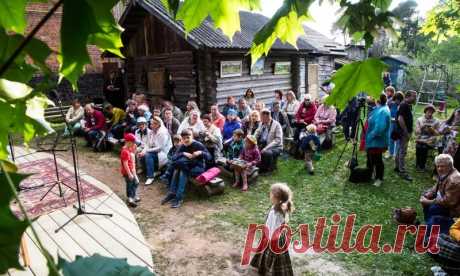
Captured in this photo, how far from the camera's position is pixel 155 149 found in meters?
8.20

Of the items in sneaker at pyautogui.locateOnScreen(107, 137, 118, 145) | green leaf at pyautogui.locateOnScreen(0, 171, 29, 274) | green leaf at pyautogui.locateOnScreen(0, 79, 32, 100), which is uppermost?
green leaf at pyautogui.locateOnScreen(0, 79, 32, 100)

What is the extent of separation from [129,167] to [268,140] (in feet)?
11.5

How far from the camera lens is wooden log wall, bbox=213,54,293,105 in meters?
11.4

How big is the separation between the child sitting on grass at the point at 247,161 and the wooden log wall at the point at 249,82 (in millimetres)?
4025

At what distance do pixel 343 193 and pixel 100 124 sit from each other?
7.91 m

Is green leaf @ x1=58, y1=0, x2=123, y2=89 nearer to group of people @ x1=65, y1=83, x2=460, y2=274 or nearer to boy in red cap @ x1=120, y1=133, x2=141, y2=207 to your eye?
group of people @ x1=65, y1=83, x2=460, y2=274

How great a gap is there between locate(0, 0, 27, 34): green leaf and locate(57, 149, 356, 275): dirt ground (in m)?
4.30

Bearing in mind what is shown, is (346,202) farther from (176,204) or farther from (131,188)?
(131,188)

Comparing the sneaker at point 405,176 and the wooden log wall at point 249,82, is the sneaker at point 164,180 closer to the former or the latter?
the wooden log wall at point 249,82

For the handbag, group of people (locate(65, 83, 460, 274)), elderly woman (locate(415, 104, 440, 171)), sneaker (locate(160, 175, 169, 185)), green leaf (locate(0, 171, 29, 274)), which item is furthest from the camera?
elderly woman (locate(415, 104, 440, 171))

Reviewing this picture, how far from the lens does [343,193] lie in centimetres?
693

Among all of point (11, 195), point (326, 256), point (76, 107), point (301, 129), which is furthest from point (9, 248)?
point (76, 107)

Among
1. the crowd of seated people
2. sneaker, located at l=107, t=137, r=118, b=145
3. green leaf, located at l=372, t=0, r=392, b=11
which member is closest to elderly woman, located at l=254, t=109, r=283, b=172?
the crowd of seated people

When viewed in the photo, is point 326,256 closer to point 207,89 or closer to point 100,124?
point 207,89
